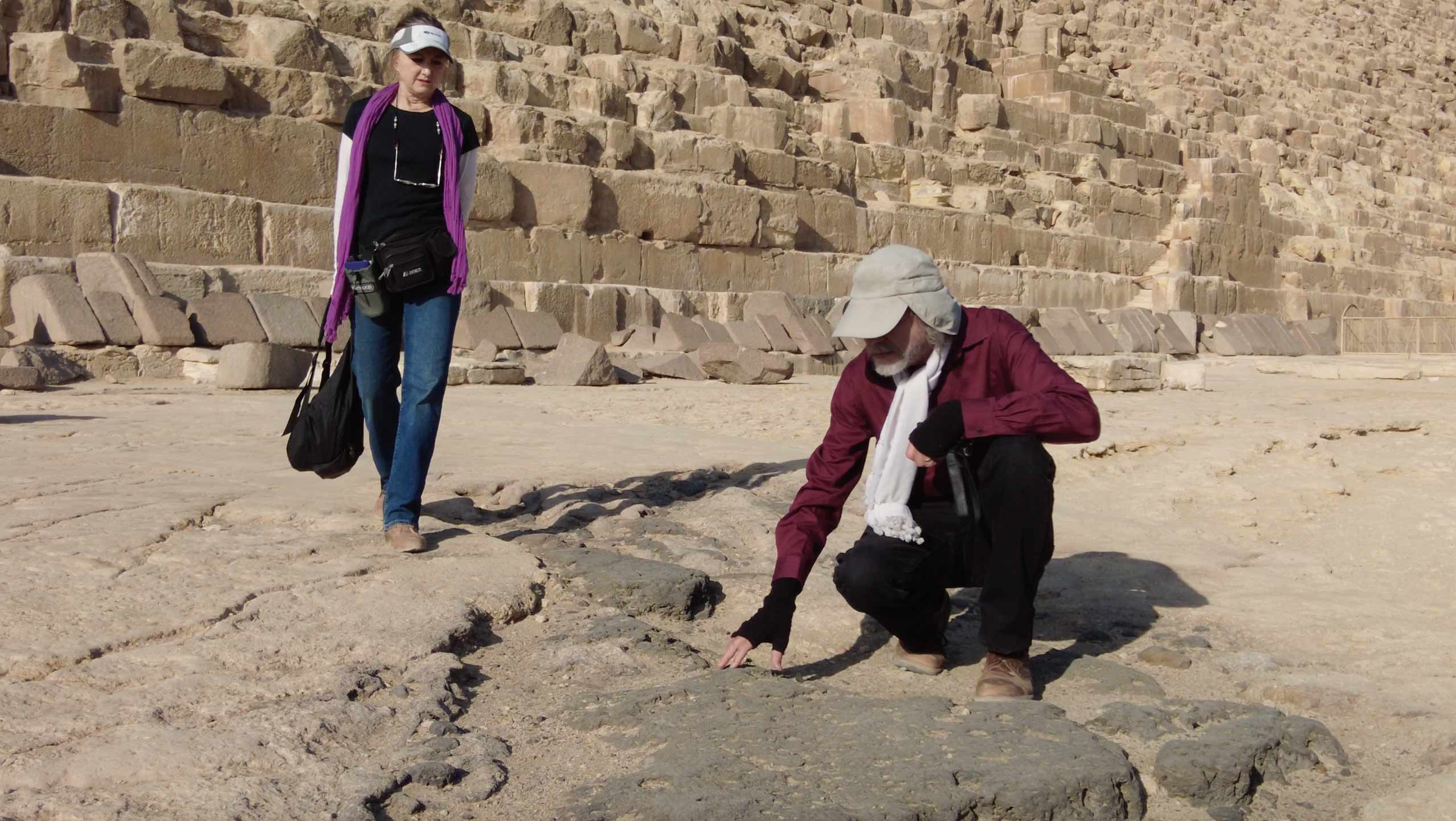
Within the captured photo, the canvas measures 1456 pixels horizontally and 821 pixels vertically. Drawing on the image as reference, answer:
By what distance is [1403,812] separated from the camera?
8.91 ft

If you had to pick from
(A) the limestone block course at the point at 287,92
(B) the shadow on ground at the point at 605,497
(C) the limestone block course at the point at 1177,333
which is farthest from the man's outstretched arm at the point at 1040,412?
(C) the limestone block course at the point at 1177,333

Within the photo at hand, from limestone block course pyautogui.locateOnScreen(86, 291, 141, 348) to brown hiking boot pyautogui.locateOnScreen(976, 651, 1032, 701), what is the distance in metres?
8.19

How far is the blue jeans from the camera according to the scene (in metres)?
4.26

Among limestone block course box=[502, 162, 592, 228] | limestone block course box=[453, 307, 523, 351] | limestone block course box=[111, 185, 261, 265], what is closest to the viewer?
limestone block course box=[111, 185, 261, 265]

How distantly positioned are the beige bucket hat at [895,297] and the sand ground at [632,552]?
2.92ft

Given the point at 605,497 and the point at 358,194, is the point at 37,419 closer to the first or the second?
the point at 605,497

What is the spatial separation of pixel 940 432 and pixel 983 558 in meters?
0.38

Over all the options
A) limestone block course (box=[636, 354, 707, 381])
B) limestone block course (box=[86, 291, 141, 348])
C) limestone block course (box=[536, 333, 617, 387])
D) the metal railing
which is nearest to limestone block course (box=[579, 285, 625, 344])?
limestone block course (box=[636, 354, 707, 381])

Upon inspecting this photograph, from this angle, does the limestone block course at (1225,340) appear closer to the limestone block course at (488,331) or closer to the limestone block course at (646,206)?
the limestone block course at (646,206)

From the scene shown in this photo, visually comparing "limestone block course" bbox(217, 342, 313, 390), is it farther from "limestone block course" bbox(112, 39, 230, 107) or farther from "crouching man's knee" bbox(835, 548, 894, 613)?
"crouching man's knee" bbox(835, 548, 894, 613)

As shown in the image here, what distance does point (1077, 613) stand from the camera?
4297 mm

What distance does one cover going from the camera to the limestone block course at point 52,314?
31.8ft

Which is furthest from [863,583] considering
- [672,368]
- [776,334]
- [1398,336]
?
[1398,336]

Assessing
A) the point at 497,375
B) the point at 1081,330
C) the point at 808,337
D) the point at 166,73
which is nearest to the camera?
the point at 497,375
